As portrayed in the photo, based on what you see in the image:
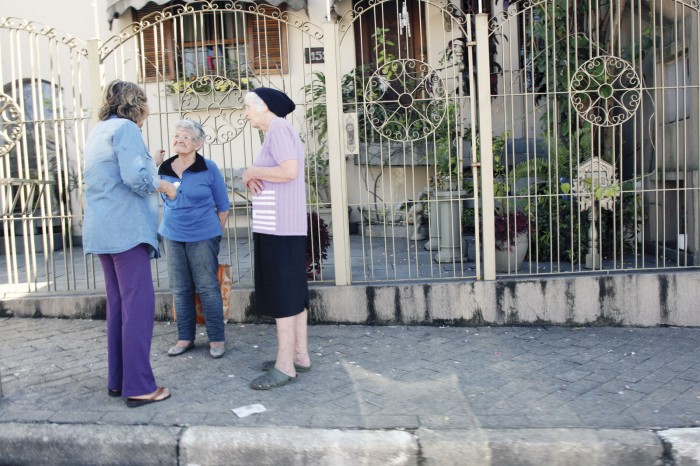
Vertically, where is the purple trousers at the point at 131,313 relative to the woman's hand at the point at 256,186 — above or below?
below

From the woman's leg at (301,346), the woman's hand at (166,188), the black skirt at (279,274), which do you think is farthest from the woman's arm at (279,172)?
the woman's leg at (301,346)

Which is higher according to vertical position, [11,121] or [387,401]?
[11,121]

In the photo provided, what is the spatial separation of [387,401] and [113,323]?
174cm

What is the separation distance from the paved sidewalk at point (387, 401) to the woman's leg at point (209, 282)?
9.7 inches

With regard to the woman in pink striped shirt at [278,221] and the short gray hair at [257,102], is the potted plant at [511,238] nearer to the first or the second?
the woman in pink striped shirt at [278,221]

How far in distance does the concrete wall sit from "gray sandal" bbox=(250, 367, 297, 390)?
1468 mm

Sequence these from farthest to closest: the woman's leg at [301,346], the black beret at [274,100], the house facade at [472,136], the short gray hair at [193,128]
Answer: the house facade at [472,136] → the short gray hair at [193,128] → the woman's leg at [301,346] → the black beret at [274,100]

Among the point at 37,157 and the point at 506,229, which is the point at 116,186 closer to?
the point at 37,157

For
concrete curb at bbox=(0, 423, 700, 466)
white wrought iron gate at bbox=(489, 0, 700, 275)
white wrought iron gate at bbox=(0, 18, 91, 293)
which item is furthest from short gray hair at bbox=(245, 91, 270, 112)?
white wrought iron gate at bbox=(0, 18, 91, 293)

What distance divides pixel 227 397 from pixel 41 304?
2.86 meters

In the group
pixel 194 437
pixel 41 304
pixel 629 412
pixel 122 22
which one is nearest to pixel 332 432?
pixel 194 437

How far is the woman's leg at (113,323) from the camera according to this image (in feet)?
13.0

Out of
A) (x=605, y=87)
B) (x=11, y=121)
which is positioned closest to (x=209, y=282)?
(x=11, y=121)

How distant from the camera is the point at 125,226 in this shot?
3.83 metres
